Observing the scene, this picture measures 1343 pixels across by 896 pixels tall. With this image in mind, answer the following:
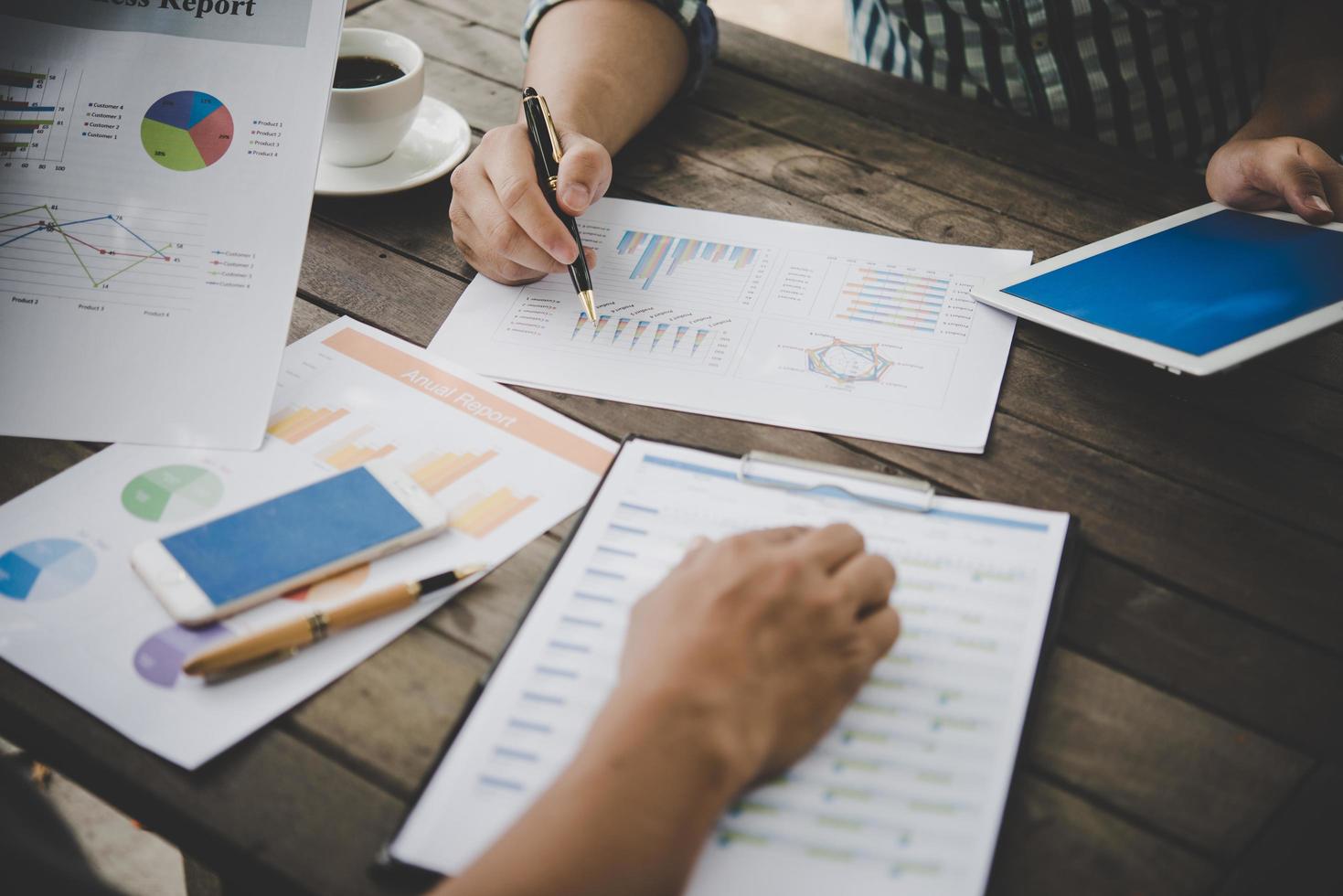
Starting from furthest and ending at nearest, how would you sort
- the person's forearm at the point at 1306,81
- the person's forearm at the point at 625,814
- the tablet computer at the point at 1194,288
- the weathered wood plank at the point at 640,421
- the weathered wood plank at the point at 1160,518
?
the person's forearm at the point at 1306,81
the tablet computer at the point at 1194,288
the weathered wood plank at the point at 1160,518
the weathered wood plank at the point at 640,421
the person's forearm at the point at 625,814

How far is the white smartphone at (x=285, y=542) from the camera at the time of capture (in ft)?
2.14

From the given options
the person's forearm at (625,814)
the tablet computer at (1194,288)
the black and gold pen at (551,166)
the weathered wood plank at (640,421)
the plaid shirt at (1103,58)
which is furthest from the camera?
the plaid shirt at (1103,58)

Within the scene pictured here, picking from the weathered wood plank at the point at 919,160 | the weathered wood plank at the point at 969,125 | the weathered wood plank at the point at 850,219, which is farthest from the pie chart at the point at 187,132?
the weathered wood plank at the point at 969,125

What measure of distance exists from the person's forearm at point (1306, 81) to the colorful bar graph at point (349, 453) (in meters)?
1.04

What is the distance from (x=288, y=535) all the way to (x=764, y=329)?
0.46 m

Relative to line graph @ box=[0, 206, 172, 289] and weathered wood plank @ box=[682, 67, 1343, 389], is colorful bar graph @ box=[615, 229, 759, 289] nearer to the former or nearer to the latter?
weathered wood plank @ box=[682, 67, 1343, 389]

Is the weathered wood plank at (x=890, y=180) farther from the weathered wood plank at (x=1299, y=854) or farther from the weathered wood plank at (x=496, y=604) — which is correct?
the weathered wood plank at (x=496, y=604)

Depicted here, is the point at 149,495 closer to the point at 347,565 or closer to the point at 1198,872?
the point at 347,565

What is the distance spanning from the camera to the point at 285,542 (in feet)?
2.25

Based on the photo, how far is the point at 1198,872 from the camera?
55 centimetres

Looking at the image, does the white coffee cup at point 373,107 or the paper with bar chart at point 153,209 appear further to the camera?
the white coffee cup at point 373,107

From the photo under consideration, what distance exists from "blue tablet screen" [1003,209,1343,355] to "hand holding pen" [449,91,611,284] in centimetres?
43

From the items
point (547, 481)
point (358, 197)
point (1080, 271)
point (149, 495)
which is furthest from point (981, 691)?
point (358, 197)

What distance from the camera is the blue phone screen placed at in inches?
26.0
